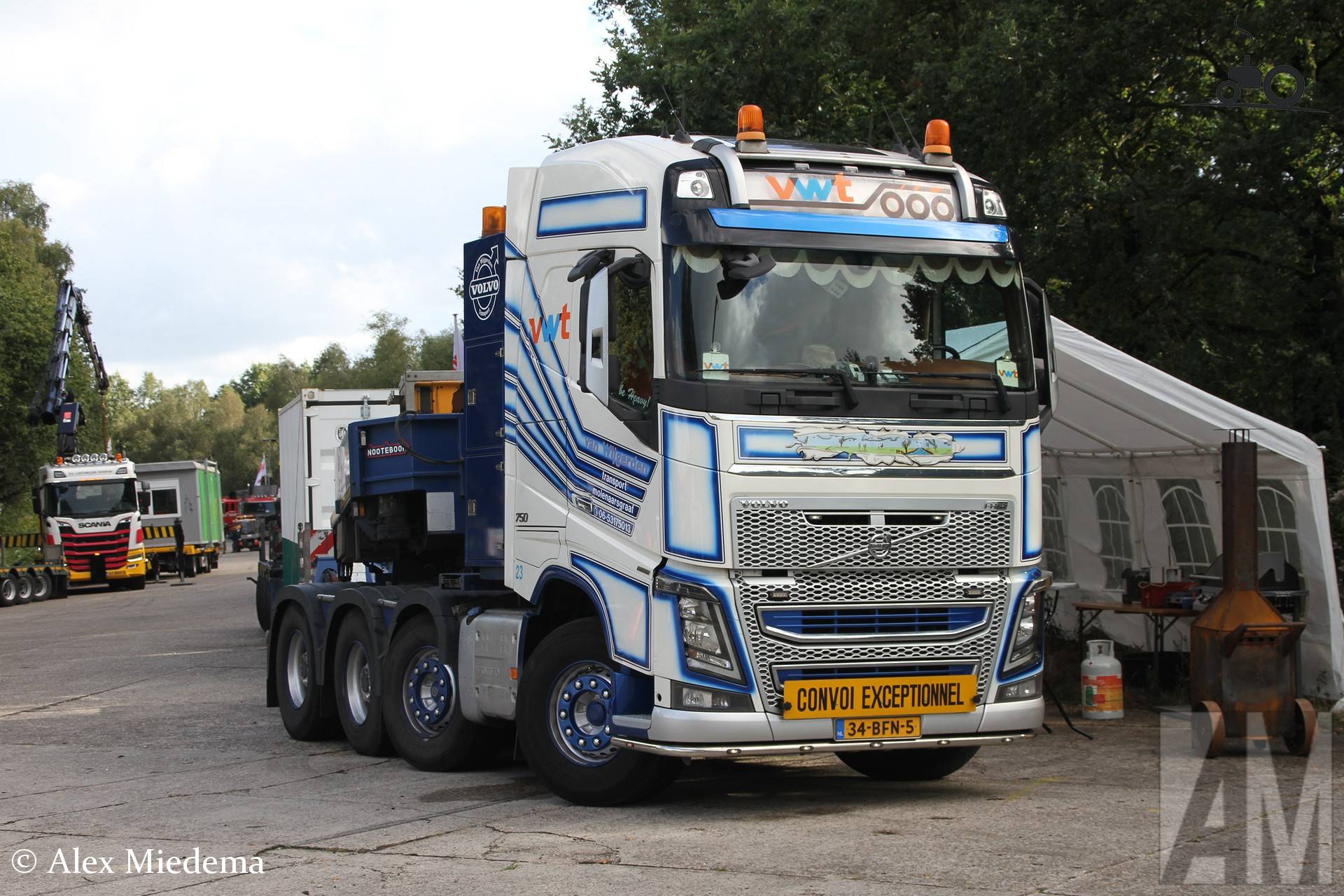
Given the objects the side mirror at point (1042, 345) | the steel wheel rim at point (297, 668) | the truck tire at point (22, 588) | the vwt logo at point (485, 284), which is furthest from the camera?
the truck tire at point (22, 588)

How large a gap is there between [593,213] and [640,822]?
3.43 m

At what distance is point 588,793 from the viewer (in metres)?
8.35

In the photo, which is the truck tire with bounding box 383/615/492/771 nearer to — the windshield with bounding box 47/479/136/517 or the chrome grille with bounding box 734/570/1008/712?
the chrome grille with bounding box 734/570/1008/712

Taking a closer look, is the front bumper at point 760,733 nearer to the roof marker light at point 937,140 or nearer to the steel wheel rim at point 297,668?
the roof marker light at point 937,140

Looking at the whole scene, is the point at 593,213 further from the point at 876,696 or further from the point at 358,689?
the point at 358,689

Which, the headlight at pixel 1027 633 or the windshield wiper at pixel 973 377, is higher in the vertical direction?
the windshield wiper at pixel 973 377

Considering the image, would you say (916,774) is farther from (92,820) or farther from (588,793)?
(92,820)

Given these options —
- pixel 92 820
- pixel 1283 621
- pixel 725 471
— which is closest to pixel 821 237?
pixel 725 471

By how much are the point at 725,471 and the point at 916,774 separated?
2860 mm

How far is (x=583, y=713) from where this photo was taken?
8.48 metres

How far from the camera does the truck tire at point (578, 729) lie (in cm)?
825

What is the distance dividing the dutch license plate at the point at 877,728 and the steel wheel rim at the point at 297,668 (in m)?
5.67

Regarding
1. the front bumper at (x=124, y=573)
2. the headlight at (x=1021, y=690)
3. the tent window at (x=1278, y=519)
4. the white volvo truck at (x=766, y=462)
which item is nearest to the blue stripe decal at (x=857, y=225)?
the white volvo truck at (x=766, y=462)

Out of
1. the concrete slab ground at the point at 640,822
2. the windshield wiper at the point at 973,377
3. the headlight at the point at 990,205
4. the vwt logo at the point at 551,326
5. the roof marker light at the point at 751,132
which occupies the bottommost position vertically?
the concrete slab ground at the point at 640,822
